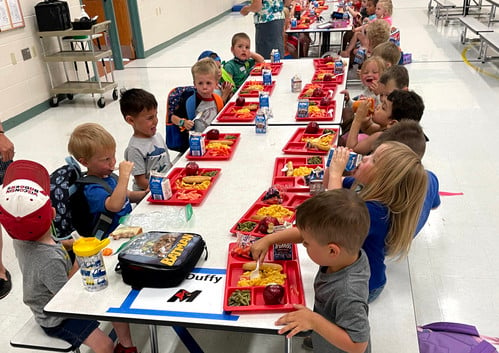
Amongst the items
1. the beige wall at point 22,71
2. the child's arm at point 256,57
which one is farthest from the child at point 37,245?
the beige wall at point 22,71

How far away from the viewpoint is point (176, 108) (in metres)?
3.40

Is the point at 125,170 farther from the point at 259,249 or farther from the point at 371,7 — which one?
the point at 371,7

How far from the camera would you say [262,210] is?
6.61ft

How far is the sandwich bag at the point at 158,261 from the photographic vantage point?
1.55 metres

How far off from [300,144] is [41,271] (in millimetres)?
1609

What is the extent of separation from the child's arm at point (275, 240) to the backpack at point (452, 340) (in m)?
0.68

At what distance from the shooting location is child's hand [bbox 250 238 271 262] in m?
1.67

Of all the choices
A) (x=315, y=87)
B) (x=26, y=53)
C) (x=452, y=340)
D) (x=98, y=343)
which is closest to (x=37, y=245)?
(x=98, y=343)

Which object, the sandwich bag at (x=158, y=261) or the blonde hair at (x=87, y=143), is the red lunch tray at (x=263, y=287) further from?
the blonde hair at (x=87, y=143)

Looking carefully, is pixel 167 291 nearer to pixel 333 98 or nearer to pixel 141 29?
pixel 333 98

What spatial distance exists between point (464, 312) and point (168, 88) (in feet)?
17.8

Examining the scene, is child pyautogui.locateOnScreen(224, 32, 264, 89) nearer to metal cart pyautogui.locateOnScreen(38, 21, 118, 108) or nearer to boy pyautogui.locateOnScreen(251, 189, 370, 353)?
metal cart pyautogui.locateOnScreen(38, 21, 118, 108)

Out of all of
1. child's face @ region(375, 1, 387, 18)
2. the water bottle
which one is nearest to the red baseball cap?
the water bottle

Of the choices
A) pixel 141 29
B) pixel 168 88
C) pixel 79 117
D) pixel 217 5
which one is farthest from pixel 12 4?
pixel 217 5
